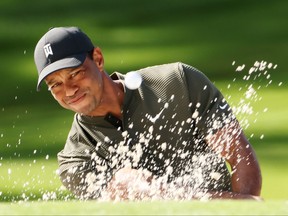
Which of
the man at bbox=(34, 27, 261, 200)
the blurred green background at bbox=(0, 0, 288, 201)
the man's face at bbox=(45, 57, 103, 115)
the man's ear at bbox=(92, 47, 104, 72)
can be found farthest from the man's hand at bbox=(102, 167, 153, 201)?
the blurred green background at bbox=(0, 0, 288, 201)

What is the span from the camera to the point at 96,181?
3941mm

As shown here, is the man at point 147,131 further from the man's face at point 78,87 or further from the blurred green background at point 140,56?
the blurred green background at point 140,56

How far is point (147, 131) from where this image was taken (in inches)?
153

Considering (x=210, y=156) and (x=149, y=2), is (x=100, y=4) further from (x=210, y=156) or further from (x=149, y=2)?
(x=210, y=156)

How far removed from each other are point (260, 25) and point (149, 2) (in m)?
1.16

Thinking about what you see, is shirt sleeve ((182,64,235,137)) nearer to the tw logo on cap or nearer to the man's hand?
the man's hand

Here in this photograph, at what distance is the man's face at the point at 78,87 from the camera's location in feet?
12.2

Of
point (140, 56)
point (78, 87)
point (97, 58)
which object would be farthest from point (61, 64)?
point (140, 56)

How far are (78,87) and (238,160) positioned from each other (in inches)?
23.5

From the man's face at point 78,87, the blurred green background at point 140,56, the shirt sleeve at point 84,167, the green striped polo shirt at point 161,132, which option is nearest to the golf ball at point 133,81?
the green striped polo shirt at point 161,132

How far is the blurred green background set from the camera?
550 cm

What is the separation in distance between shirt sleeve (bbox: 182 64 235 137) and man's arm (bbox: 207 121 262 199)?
0.03 metres

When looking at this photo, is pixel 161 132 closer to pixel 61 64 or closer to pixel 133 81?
pixel 133 81

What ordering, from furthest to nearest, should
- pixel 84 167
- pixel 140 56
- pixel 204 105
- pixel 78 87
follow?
pixel 140 56
pixel 84 167
pixel 204 105
pixel 78 87
